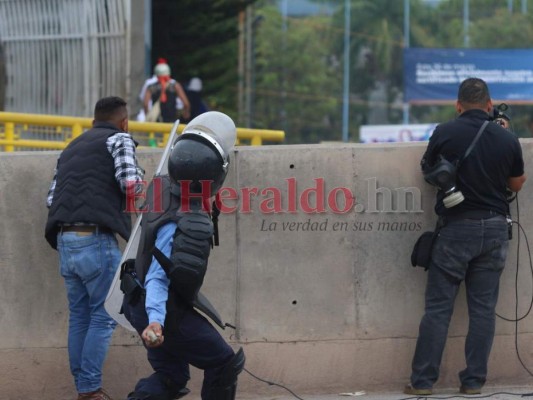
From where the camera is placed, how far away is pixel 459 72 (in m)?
42.2

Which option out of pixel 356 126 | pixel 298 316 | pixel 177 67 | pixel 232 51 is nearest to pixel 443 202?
pixel 298 316

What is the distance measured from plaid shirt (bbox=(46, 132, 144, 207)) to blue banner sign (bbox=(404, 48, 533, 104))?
35.8 m

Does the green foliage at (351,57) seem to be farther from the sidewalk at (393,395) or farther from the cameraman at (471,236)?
the cameraman at (471,236)

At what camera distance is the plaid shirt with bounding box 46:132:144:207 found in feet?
21.7

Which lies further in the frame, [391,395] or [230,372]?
[391,395]

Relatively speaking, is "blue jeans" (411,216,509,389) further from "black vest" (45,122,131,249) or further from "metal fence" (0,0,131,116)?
"metal fence" (0,0,131,116)

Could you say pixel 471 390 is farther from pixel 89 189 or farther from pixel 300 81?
pixel 300 81

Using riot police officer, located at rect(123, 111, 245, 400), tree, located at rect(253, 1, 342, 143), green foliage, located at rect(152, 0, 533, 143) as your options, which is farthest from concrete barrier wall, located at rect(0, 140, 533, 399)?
tree, located at rect(253, 1, 342, 143)

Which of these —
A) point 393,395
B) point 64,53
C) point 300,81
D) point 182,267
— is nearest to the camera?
point 182,267

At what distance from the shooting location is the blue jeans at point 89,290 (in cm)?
668

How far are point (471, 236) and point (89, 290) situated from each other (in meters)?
2.50

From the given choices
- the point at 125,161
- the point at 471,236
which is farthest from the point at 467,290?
the point at 125,161

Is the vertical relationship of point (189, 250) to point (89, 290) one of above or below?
above

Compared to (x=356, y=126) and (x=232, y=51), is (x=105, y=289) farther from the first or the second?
(x=356, y=126)
